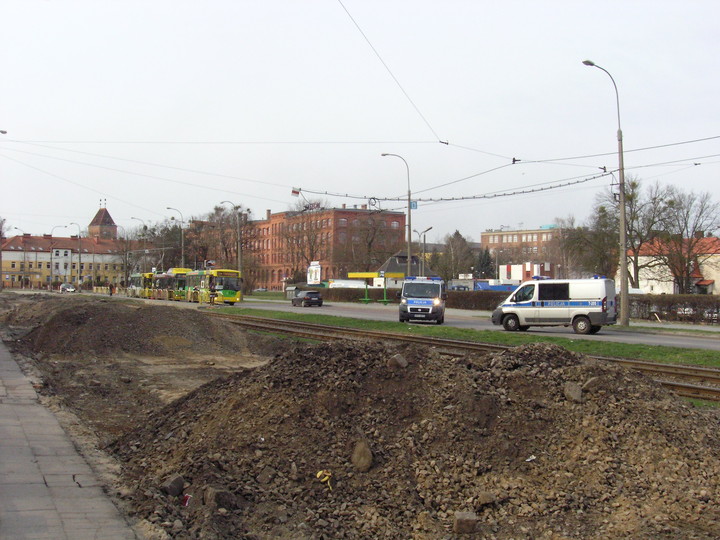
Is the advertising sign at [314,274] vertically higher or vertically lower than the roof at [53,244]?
lower

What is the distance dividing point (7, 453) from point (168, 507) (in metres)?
2.76

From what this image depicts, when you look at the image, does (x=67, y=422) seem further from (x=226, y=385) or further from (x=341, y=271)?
(x=341, y=271)

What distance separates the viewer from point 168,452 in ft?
22.1

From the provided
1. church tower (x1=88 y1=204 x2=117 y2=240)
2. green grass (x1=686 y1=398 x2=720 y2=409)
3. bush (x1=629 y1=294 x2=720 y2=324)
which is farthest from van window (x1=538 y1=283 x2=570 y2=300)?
church tower (x1=88 y1=204 x2=117 y2=240)

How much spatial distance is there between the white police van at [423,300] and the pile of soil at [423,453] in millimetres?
21614

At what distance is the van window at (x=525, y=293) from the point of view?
25969mm

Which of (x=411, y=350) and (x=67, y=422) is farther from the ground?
(x=411, y=350)

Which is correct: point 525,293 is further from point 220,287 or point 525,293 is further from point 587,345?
point 220,287

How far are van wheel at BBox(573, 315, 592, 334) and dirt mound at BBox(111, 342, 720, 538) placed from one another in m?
17.8

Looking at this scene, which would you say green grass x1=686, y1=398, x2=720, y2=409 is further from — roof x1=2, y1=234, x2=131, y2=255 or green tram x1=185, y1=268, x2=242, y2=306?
roof x1=2, y1=234, x2=131, y2=255

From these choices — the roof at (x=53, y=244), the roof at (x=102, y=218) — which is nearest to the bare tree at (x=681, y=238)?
the roof at (x=53, y=244)

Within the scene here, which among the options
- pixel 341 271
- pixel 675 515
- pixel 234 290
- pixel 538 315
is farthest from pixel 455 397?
pixel 341 271

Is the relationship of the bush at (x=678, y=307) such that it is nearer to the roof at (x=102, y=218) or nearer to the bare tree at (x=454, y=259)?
the bare tree at (x=454, y=259)

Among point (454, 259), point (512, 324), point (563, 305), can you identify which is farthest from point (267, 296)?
point (563, 305)
